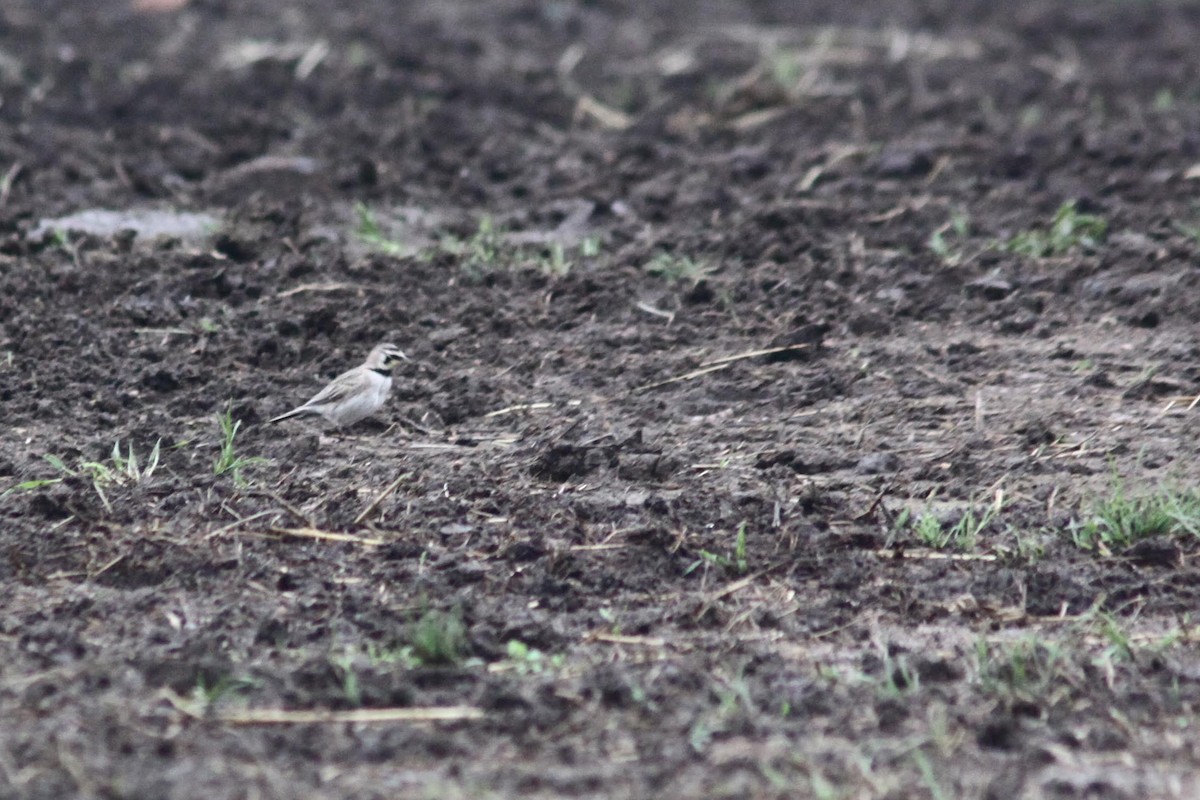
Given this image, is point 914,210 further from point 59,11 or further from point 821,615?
point 59,11

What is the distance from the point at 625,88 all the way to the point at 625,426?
6321 mm

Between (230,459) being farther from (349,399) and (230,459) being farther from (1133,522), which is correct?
(1133,522)

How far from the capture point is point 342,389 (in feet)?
25.0

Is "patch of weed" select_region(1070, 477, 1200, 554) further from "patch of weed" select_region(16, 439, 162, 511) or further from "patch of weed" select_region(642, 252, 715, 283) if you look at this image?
"patch of weed" select_region(16, 439, 162, 511)

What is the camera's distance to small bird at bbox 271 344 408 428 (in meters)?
7.59

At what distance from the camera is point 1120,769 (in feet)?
16.0

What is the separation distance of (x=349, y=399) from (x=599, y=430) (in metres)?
1.09

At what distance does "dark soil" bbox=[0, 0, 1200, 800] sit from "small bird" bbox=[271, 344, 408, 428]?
13cm

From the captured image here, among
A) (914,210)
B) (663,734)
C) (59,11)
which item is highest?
(663,734)

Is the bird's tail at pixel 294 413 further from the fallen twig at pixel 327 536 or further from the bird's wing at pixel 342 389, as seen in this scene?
the fallen twig at pixel 327 536

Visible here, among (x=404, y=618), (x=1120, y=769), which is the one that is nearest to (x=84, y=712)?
(x=404, y=618)

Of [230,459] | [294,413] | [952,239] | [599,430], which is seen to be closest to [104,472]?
[230,459]

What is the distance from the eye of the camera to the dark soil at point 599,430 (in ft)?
16.7

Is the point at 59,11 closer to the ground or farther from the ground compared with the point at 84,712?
closer to the ground
